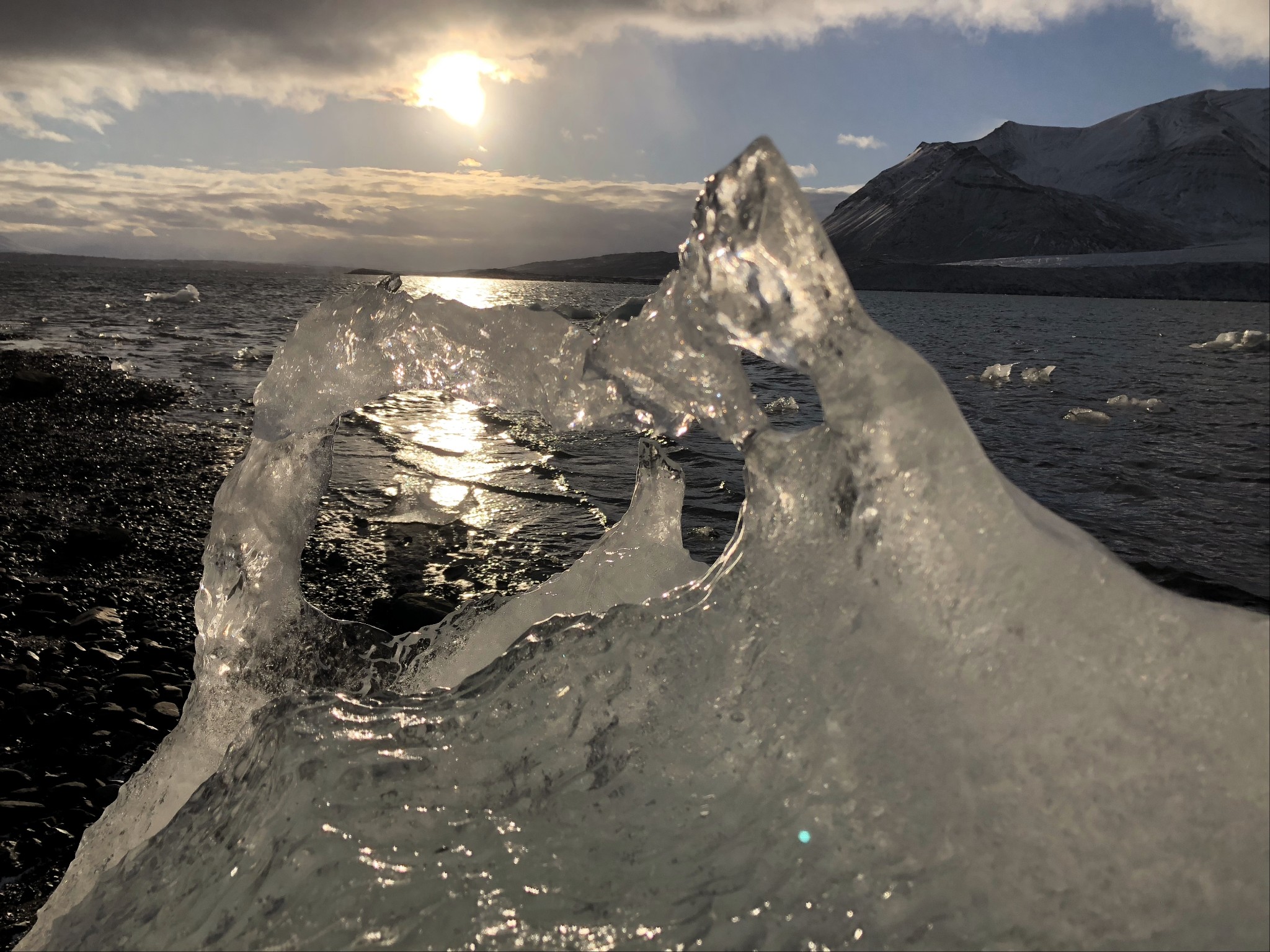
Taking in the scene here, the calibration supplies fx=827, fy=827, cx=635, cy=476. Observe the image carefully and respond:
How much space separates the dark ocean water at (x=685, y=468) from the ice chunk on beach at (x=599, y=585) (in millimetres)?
1515

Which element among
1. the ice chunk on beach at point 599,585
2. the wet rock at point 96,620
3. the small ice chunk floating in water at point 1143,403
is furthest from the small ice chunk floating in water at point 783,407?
the wet rock at point 96,620

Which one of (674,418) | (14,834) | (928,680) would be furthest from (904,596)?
(14,834)

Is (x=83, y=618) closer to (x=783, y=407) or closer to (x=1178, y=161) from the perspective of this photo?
(x=783, y=407)

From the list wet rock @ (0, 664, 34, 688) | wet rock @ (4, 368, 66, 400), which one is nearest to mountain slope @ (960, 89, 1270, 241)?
wet rock @ (4, 368, 66, 400)

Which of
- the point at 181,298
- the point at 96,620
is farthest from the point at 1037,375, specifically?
the point at 181,298

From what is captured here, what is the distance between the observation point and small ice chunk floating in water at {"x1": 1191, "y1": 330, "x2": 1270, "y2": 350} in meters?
24.5

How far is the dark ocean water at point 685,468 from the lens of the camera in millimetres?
5594

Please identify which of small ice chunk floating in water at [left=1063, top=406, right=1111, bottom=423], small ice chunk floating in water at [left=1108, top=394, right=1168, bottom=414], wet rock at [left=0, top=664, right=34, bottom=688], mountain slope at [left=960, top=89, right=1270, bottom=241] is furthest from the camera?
mountain slope at [left=960, top=89, right=1270, bottom=241]

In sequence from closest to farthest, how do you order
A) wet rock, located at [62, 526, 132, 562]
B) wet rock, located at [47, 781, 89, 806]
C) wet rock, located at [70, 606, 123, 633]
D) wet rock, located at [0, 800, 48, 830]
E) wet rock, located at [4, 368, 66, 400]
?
1. wet rock, located at [0, 800, 48, 830]
2. wet rock, located at [47, 781, 89, 806]
3. wet rock, located at [70, 606, 123, 633]
4. wet rock, located at [62, 526, 132, 562]
5. wet rock, located at [4, 368, 66, 400]

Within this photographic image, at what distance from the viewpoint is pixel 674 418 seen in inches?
98.2

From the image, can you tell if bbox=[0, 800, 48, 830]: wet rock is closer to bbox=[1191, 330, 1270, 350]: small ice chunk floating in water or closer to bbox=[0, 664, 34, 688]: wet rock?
bbox=[0, 664, 34, 688]: wet rock

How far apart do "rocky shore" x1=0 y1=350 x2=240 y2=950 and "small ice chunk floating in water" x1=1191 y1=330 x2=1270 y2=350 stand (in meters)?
27.6

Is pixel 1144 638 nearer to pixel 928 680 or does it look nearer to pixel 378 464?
pixel 928 680

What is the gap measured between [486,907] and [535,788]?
360 mm
